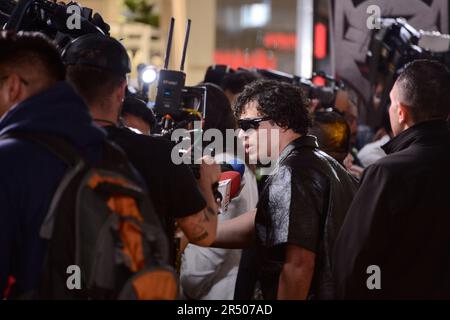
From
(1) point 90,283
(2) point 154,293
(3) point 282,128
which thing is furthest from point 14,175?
(3) point 282,128

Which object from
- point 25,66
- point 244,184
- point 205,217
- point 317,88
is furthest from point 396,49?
point 25,66

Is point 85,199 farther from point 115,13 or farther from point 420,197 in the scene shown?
point 115,13

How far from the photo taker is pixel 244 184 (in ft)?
15.5

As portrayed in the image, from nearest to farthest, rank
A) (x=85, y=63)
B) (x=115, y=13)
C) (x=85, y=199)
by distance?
(x=85, y=199), (x=85, y=63), (x=115, y=13)

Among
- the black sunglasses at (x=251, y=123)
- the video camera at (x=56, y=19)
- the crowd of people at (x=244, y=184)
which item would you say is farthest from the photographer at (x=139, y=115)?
the video camera at (x=56, y=19)

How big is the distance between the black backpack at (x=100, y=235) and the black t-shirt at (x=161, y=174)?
1.06 feet

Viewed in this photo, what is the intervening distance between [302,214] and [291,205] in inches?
2.3

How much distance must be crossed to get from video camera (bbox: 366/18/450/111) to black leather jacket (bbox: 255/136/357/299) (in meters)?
2.73

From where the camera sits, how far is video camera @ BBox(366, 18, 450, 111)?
6273 mm

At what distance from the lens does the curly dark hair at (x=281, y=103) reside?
380cm

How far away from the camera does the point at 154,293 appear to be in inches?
97.7

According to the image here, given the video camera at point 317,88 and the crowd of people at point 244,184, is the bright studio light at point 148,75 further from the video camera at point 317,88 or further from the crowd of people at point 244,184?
the video camera at point 317,88

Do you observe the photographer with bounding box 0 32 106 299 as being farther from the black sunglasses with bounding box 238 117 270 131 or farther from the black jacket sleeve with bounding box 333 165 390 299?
the black sunglasses with bounding box 238 117 270 131

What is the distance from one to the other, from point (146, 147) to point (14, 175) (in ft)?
1.79
